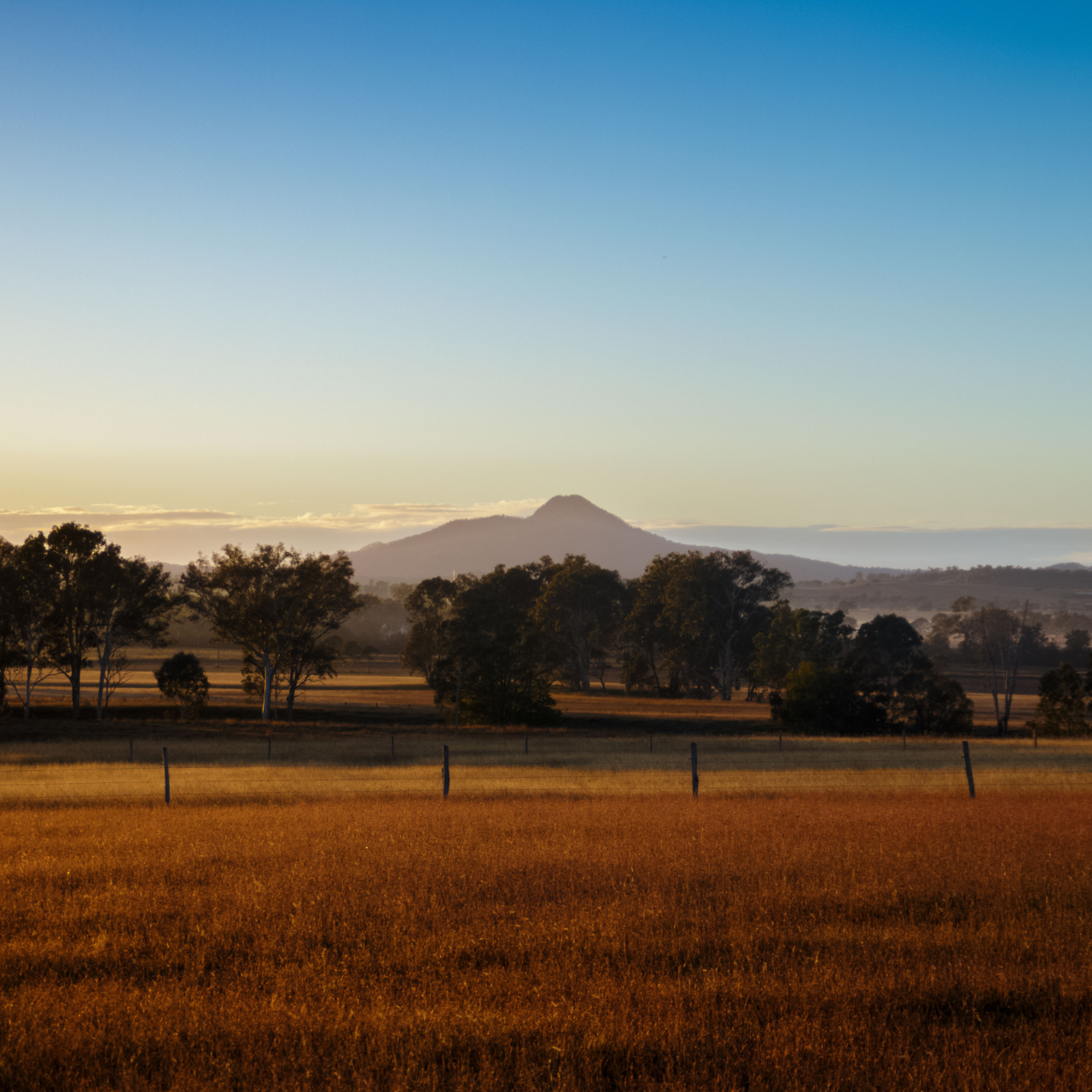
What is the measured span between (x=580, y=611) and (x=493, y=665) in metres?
49.0

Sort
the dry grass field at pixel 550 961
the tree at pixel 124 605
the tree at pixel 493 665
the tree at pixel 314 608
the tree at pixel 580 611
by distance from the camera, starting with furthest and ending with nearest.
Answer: the tree at pixel 580 611 → the tree at pixel 314 608 → the tree at pixel 124 605 → the tree at pixel 493 665 → the dry grass field at pixel 550 961

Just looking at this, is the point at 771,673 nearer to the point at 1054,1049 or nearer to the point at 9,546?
the point at 9,546

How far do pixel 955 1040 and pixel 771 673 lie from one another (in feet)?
272

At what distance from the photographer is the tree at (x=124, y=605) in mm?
67438

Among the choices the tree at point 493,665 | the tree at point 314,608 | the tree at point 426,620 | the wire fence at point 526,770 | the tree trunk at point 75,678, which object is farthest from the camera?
the tree at point 426,620

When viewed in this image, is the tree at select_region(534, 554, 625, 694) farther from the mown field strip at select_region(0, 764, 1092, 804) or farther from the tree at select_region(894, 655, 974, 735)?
the mown field strip at select_region(0, 764, 1092, 804)

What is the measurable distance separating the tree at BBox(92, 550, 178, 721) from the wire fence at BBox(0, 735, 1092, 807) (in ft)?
85.8

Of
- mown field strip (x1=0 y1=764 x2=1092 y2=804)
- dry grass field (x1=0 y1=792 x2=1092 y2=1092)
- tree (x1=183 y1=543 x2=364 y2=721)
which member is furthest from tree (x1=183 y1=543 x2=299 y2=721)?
dry grass field (x1=0 y1=792 x2=1092 y2=1092)

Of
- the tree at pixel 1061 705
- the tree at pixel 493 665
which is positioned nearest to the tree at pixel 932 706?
the tree at pixel 1061 705

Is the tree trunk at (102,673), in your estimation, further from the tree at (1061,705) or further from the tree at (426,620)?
the tree at (1061,705)

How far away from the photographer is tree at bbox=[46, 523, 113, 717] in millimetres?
66312

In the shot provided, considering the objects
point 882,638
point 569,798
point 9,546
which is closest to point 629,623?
point 882,638

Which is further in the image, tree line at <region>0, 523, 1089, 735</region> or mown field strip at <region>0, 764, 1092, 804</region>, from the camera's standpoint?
tree line at <region>0, 523, 1089, 735</region>

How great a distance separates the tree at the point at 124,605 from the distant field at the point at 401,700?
16.4 ft
